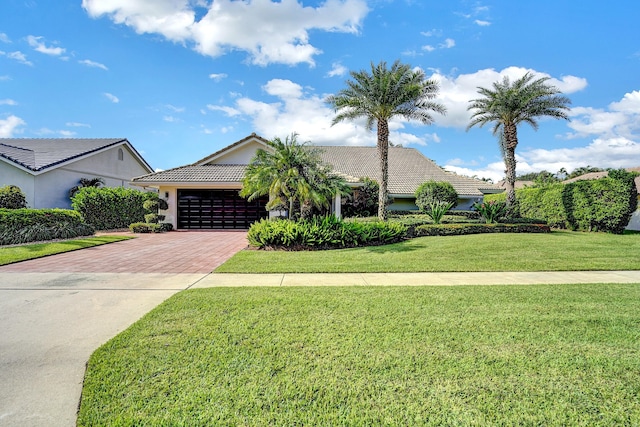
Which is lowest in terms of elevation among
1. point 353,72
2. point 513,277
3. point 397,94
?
point 513,277

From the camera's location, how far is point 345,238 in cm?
1237

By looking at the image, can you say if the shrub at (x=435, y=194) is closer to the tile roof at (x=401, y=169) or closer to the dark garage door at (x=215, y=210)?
the tile roof at (x=401, y=169)

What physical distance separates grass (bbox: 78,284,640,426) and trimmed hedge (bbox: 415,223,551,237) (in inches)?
372

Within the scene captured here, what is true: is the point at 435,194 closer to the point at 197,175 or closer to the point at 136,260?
the point at 197,175

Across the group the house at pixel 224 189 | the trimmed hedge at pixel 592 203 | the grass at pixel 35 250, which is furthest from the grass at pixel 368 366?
the house at pixel 224 189

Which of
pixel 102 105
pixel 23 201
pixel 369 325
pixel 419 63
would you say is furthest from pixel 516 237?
pixel 23 201

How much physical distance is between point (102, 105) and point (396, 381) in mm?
21190

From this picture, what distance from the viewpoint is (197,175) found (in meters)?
20.6

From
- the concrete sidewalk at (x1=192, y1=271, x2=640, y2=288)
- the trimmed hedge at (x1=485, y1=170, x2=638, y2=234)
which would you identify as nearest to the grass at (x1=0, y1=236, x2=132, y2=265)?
the concrete sidewalk at (x1=192, y1=271, x2=640, y2=288)

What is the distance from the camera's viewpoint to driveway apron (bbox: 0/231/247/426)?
2850 millimetres

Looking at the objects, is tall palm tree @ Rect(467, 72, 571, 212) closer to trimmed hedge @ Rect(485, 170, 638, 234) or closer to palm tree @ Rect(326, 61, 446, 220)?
trimmed hedge @ Rect(485, 170, 638, 234)

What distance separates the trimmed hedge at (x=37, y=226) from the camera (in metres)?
13.1

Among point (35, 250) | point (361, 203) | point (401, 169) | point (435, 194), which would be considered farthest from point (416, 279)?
point (401, 169)

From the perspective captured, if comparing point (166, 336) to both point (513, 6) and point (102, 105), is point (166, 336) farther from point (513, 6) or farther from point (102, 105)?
point (102, 105)
